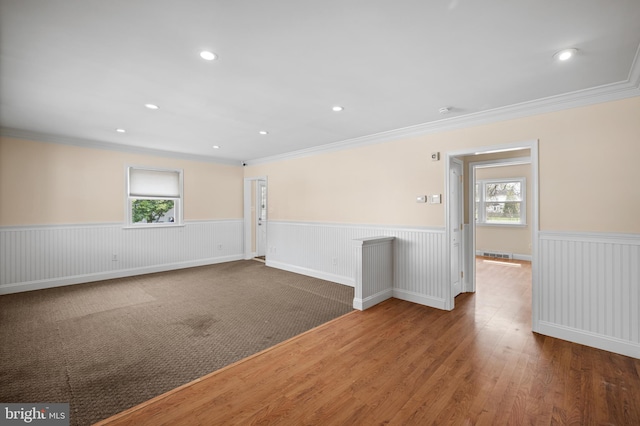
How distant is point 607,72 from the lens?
2.53 metres

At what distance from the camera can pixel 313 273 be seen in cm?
584

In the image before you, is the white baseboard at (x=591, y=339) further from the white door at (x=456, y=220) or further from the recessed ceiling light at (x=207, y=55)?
the recessed ceiling light at (x=207, y=55)

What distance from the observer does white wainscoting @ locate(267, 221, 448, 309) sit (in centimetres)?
407

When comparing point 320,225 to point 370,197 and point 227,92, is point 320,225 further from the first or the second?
point 227,92

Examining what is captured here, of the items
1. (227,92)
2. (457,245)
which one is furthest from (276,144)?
(457,245)

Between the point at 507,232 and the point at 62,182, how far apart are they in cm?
988

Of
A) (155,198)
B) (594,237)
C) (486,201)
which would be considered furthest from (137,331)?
(486,201)

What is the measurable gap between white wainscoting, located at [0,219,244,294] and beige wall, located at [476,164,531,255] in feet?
22.9

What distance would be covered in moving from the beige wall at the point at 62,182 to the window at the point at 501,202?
7814 mm

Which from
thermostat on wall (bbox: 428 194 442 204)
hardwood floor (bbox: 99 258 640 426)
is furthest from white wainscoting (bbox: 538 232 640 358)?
thermostat on wall (bbox: 428 194 442 204)

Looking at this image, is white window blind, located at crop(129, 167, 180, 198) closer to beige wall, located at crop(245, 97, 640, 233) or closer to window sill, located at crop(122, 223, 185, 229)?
window sill, located at crop(122, 223, 185, 229)

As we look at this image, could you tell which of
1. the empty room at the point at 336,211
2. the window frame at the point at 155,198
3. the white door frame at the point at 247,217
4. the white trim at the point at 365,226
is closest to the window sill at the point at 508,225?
the empty room at the point at 336,211

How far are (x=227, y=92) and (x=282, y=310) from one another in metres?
2.79

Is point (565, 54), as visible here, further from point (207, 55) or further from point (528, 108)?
point (207, 55)
